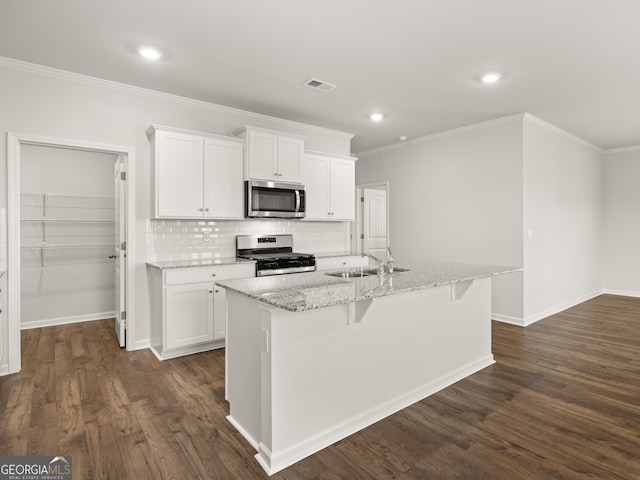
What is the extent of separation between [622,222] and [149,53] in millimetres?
7715

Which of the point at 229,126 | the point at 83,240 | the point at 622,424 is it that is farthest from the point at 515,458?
the point at 83,240

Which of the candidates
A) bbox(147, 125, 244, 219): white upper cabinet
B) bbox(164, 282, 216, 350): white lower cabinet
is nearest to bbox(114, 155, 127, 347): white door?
bbox(147, 125, 244, 219): white upper cabinet

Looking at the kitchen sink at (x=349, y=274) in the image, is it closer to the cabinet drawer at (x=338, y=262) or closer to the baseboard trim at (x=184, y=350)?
the cabinet drawer at (x=338, y=262)

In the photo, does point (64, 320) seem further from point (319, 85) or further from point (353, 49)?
point (353, 49)

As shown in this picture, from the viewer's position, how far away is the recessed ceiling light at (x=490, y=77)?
11.3 feet

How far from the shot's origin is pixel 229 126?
14.3 ft

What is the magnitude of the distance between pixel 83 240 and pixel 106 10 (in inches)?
138

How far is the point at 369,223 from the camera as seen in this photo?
7648 mm

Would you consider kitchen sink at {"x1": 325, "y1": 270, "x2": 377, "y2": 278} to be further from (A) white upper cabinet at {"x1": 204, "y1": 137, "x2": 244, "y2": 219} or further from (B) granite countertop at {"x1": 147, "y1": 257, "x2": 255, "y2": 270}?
(A) white upper cabinet at {"x1": 204, "y1": 137, "x2": 244, "y2": 219}

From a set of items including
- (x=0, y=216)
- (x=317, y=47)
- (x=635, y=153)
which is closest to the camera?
(x=317, y=47)

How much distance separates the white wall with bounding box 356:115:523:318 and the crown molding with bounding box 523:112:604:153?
216 millimetres

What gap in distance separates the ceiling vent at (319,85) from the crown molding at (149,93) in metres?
1.05

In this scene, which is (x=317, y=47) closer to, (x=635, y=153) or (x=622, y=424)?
(x=622, y=424)

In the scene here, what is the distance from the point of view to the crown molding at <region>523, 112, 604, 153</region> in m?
4.75
